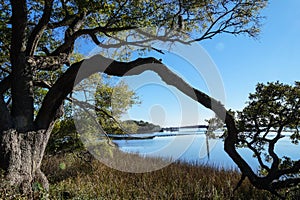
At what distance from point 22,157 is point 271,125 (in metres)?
4.10

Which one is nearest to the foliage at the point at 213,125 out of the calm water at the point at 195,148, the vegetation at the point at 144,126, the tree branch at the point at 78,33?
the calm water at the point at 195,148

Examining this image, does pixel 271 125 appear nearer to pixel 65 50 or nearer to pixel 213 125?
pixel 213 125

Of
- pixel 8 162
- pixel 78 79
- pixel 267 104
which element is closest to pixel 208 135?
pixel 267 104

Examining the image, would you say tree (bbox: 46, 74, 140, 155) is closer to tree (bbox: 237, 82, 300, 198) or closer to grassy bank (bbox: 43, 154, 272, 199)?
grassy bank (bbox: 43, 154, 272, 199)

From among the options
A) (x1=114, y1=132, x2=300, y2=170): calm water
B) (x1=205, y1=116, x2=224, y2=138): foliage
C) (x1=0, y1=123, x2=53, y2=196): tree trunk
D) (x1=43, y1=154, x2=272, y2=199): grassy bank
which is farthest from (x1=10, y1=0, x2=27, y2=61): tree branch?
(x1=205, y1=116, x2=224, y2=138): foliage

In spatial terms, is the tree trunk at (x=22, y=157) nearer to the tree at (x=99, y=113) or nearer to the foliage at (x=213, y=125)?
the foliage at (x=213, y=125)

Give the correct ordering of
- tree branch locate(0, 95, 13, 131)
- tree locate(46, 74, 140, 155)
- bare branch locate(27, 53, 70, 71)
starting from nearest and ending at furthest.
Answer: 1. tree branch locate(0, 95, 13, 131)
2. bare branch locate(27, 53, 70, 71)
3. tree locate(46, 74, 140, 155)

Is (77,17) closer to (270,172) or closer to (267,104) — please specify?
(267,104)

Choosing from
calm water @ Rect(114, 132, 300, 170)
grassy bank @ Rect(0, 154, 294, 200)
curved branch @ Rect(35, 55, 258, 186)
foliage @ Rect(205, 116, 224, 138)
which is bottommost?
grassy bank @ Rect(0, 154, 294, 200)

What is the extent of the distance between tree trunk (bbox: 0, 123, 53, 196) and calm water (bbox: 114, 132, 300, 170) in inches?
110

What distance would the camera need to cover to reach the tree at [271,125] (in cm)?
390

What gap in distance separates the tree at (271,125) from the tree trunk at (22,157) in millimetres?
3415

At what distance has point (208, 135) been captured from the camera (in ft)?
16.3

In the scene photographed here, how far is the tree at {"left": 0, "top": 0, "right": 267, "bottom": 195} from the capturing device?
4.17m
